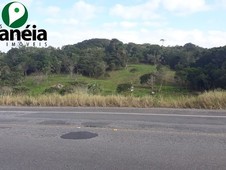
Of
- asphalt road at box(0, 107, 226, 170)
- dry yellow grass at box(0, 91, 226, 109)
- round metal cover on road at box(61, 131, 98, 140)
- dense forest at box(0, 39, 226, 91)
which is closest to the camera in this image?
asphalt road at box(0, 107, 226, 170)

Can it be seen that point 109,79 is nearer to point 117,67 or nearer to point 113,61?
point 117,67

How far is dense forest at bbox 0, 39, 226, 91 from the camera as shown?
2124 inches

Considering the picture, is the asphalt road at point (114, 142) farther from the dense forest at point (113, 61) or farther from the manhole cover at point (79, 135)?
the dense forest at point (113, 61)

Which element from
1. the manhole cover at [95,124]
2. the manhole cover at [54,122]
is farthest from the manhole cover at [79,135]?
the manhole cover at [54,122]

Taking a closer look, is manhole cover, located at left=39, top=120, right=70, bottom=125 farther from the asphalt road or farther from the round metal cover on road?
the round metal cover on road

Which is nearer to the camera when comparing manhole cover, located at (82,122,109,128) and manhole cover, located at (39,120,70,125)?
manhole cover, located at (82,122,109,128)

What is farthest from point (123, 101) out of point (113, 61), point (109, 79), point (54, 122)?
point (113, 61)

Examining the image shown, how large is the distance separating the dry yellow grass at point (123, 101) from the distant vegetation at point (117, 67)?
34576mm

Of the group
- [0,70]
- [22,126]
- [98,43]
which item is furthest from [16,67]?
[22,126]

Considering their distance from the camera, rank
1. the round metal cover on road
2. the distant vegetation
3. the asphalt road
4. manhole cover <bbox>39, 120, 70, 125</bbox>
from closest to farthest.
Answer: the asphalt road, the round metal cover on road, manhole cover <bbox>39, 120, 70, 125</bbox>, the distant vegetation

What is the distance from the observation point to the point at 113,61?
290 ft

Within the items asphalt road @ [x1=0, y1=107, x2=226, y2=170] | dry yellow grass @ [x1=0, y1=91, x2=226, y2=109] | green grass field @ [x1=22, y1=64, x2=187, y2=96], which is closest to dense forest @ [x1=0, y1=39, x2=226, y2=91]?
green grass field @ [x1=22, y1=64, x2=187, y2=96]

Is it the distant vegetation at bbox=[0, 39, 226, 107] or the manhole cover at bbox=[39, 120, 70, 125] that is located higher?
the distant vegetation at bbox=[0, 39, 226, 107]

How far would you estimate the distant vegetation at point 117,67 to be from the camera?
55.2 metres
